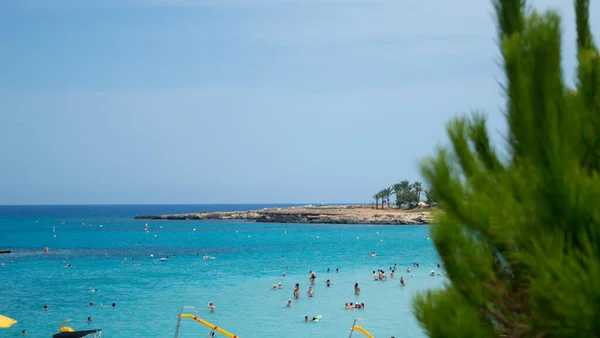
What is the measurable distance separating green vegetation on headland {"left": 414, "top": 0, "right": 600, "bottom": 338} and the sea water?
2586mm

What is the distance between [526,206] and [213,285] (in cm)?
3453

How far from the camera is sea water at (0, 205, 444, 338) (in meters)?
25.8

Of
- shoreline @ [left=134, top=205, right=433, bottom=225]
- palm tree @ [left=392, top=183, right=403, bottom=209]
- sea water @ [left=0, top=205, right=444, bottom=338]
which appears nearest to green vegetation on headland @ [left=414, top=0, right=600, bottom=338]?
sea water @ [left=0, top=205, right=444, bottom=338]

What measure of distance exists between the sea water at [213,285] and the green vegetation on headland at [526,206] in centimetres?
259

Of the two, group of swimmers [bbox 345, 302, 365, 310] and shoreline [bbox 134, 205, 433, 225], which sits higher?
shoreline [bbox 134, 205, 433, 225]

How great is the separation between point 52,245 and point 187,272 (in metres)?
32.3

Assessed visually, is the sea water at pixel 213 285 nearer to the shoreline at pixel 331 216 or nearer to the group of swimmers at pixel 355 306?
the group of swimmers at pixel 355 306

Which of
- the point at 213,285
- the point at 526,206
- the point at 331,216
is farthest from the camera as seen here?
the point at 331,216

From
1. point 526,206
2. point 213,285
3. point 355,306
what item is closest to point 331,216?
point 213,285

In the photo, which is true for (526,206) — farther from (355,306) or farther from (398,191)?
(398,191)

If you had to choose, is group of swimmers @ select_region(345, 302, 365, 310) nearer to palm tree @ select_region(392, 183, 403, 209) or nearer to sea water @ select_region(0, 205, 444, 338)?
sea water @ select_region(0, 205, 444, 338)

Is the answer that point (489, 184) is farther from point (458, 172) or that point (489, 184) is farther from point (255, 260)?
point (255, 260)

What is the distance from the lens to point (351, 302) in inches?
1204

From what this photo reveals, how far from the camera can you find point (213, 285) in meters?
37.3
